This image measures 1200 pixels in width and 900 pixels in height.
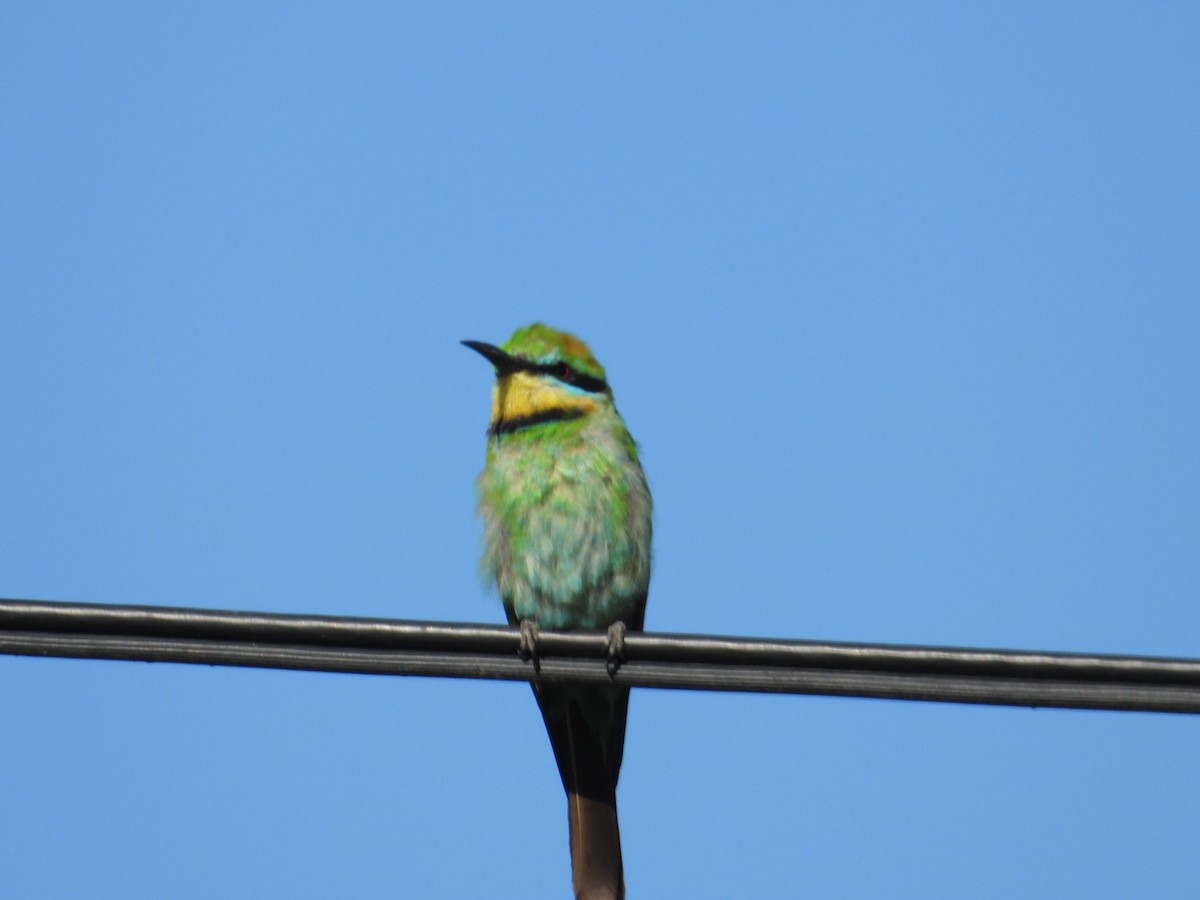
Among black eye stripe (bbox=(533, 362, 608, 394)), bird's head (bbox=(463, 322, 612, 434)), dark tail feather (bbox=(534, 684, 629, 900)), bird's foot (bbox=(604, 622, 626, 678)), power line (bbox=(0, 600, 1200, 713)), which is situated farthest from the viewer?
black eye stripe (bbox=(533, 362, 608, 394))

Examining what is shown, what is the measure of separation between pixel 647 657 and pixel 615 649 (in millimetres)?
80

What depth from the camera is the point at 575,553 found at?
562cm

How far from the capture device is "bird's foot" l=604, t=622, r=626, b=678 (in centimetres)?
352

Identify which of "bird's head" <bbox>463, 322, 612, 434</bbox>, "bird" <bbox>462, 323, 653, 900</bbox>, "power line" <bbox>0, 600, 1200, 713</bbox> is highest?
"bird's head" <bbox>463, 322, 612, 434</bbox>

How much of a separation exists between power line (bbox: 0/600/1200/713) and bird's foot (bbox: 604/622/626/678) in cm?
2

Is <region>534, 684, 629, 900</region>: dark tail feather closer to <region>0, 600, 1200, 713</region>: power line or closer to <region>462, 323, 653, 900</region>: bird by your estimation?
<region>462, 323, 653, 900</region>: bird

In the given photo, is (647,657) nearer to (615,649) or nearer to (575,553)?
(615,649)

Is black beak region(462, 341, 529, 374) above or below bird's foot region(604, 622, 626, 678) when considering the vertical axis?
above

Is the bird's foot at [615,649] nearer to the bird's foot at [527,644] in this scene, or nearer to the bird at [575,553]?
the bird's foot at [527,644]

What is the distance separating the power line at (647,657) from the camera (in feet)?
10.6

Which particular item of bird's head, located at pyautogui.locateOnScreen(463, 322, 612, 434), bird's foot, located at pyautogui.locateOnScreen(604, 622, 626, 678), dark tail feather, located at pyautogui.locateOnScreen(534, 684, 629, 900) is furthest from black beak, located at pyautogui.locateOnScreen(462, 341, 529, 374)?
bird's foot, located at pyautogui.locateOnScreen(604, 622, 626, 678)

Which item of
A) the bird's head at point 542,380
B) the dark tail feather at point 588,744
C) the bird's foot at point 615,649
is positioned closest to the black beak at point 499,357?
the bird's head at point 542,380

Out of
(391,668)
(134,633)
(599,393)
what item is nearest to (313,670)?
(391,668)

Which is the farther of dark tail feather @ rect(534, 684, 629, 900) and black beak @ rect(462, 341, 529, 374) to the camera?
black beak @ rect(462, 341, 529, 374)
